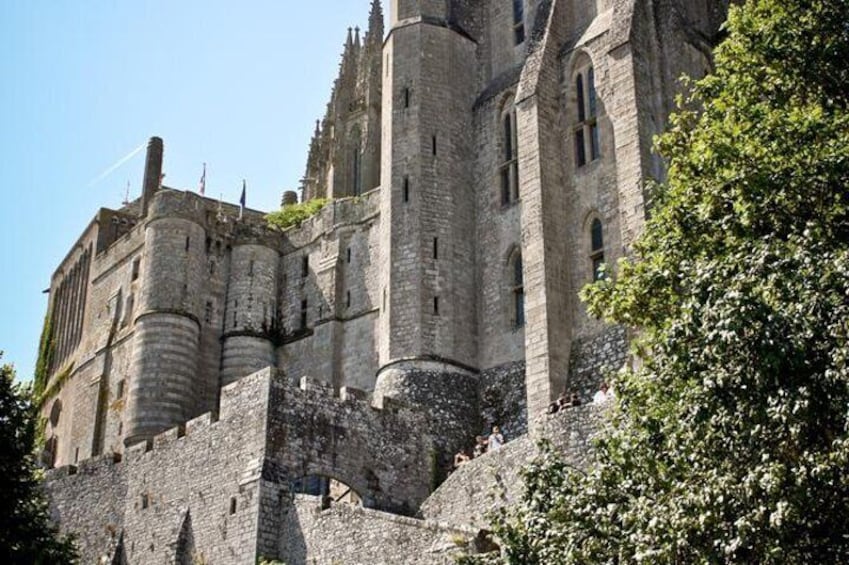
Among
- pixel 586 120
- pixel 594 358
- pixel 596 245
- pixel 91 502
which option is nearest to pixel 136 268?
pixel 91 502

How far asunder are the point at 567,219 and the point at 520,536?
19271 millimetres

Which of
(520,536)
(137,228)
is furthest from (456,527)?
(137,228)

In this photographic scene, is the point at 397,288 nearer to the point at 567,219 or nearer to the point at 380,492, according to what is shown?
the point at 567,219

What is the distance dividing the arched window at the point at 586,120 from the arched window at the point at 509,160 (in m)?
2.27

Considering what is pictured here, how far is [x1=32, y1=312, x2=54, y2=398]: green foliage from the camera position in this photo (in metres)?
56.8

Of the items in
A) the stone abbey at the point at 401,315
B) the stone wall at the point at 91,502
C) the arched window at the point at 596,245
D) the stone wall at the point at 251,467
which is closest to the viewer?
the stone wall at the point at 251,467

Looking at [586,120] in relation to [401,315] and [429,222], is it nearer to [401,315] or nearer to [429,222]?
[429,222]

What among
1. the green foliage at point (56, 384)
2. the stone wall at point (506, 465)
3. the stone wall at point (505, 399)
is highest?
the green foliage at point (56, 384)

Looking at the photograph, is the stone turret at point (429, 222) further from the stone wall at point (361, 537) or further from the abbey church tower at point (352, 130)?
the abbey church tower at point (352, 130)

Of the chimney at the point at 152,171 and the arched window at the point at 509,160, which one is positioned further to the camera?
the chimney at the point at 152,171

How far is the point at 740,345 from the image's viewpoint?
1625 centimetres

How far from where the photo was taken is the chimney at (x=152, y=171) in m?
53.0

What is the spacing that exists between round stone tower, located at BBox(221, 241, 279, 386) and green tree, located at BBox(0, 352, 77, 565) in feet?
48.2

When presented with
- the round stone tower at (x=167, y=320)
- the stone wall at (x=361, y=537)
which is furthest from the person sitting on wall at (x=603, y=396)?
the round stone tower at (x=167, y=320)
